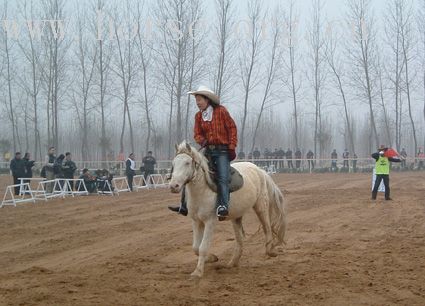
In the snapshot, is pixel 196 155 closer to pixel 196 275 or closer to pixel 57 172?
pixel 196 275

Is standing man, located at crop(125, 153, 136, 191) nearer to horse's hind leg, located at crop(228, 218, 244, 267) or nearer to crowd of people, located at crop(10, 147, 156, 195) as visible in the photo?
crowd of people, located at crop(10, 147, 156, 195)

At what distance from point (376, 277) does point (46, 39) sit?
34212 millimetres

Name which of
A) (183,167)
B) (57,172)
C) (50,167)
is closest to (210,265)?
(183,167)

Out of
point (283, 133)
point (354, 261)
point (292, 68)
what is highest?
point (292, 68)

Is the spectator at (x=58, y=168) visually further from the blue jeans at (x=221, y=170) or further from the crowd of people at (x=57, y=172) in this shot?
the blue jeans at (x=221, y=170)

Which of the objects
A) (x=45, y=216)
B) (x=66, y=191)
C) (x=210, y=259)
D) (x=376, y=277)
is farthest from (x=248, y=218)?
(x=66, y=191)

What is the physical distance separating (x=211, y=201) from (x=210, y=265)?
112 cm

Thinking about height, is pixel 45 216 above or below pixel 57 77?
below

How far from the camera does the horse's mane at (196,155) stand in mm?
7539

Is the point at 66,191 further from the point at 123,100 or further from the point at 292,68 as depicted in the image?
the point at 292,68

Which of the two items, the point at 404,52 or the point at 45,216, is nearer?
the point at 45,216

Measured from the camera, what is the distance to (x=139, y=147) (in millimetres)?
62719

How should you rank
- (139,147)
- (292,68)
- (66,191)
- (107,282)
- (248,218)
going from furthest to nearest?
(139,147) → (292,68) → (66,191) → (248,218) → (107,282)

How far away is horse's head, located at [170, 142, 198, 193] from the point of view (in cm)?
707
